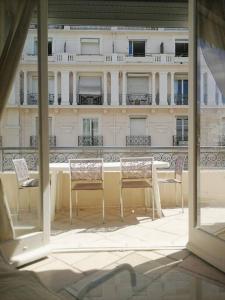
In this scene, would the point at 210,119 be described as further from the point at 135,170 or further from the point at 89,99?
the point at 89,99

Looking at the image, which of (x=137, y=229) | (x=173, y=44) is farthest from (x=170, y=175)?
(x=173, y=44)

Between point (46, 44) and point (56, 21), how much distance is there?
62 cm

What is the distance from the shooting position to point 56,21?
304cm

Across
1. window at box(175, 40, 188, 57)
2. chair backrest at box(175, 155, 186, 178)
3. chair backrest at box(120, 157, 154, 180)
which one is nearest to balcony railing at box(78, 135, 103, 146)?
window at box(175, 40, 188, 57)

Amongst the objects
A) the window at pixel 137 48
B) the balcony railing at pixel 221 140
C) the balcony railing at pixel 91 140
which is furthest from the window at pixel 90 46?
the balcony railing at pixel 221 140

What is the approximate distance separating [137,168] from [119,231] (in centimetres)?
84

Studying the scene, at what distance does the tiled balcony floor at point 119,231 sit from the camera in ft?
9.28

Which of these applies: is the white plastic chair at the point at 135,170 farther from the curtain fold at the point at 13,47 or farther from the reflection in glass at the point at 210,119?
the curtain fold at the point at 13,47

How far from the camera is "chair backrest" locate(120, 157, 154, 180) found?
377 centimetres

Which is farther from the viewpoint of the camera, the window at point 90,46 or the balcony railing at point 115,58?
the window at point 90,46

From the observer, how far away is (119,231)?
3.29 meters

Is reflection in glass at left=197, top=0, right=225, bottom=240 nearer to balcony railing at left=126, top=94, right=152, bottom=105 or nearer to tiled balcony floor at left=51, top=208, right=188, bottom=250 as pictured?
tiled balcony floor at left=51, top=208, right=188, bottom=250

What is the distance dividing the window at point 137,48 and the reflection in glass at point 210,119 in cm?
1246

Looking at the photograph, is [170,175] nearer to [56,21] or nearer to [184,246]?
[184,246]
